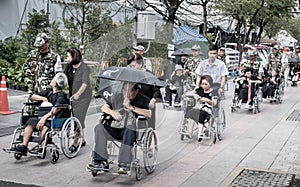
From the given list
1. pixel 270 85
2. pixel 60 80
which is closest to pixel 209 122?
pixel 60 80

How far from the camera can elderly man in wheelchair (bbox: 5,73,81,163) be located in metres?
6.89

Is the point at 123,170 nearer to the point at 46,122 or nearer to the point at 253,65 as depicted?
the point at 46,122

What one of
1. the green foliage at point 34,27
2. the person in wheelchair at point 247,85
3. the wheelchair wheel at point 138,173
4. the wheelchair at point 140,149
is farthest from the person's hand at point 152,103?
the green foliage at point 34,27

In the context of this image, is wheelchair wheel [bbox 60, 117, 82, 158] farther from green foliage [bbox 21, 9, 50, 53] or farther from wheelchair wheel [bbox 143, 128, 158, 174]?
green foliage [bbox 21, 9, 50, 53]

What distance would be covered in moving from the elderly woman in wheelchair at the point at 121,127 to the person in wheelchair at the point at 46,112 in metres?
1.10

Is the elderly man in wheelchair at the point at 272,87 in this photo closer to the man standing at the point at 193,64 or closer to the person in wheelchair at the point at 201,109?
the man standing at the point at 193,64

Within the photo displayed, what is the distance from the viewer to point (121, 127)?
6.27 metres

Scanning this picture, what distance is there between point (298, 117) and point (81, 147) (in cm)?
644

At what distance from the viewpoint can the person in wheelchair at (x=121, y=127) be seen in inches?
238

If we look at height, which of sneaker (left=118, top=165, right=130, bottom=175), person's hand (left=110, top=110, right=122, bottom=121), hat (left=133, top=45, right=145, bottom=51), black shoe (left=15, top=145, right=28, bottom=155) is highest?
hat (left=133, top=45, right=145, bottom=51)

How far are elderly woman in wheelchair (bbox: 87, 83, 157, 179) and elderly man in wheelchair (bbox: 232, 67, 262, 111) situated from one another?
6491mm

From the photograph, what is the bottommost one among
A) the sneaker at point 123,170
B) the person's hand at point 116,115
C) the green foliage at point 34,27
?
the sneaker at point 123,170

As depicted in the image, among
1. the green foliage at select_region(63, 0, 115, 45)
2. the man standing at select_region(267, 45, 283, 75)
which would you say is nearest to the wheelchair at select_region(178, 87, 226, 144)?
the green foliage at select_region(63, 0, 115, 45)

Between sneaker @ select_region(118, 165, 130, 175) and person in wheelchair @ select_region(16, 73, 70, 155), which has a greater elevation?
person in wheelchair @ select_region(16, 73, 70, 155)
